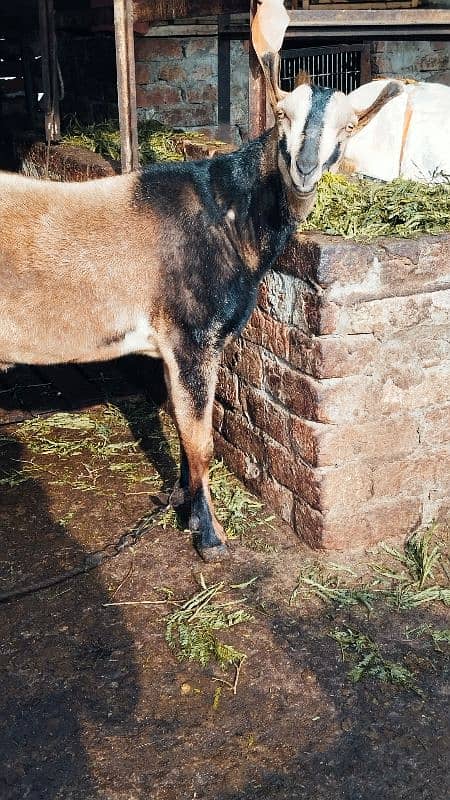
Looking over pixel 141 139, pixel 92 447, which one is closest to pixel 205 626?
pixel 92 447

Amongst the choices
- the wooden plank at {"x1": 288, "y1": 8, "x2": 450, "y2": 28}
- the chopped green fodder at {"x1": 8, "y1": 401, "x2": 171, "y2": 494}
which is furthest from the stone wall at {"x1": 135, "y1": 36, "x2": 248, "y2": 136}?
the wooden plank at {"x1": 288, "y1": 8, "x2": 450, "y2": 28}

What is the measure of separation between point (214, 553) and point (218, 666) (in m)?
0.75

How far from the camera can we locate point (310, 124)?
3475 mm

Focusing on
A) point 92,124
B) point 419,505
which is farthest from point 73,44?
point 419,505

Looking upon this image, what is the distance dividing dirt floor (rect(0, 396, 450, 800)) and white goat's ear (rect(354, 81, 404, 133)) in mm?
1955

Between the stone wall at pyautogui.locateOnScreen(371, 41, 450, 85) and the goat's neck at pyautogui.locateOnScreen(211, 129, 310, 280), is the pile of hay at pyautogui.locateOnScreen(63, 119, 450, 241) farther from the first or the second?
the stone wall at pyautogui.locateOnScreen(371, 41, 450, 85)

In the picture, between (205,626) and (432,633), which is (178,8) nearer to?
(205,626)

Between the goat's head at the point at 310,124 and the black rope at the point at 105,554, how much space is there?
1779mm

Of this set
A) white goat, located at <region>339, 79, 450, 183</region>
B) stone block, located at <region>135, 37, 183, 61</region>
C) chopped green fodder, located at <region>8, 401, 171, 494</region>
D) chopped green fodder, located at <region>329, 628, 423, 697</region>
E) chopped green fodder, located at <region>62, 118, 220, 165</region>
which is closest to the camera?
chopped green fodder, located at <region>329, 628, 423, 697</region>

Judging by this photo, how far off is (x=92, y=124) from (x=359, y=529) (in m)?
4.77

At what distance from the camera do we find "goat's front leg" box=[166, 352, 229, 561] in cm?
407

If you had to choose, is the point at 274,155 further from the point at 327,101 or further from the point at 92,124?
the point at 92,124

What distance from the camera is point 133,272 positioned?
3.98 meters

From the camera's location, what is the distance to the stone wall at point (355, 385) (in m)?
3.78
